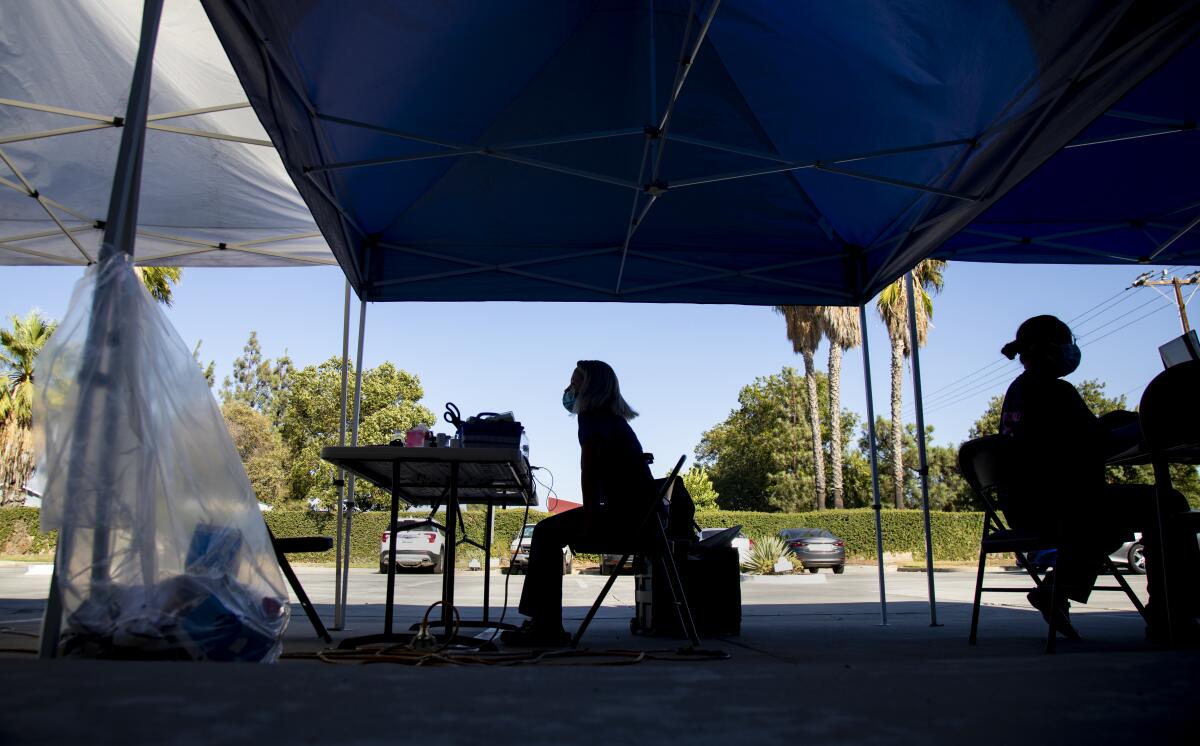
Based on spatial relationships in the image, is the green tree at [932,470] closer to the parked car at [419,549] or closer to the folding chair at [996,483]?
the parked car at [419,549]

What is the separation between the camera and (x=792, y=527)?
21.1 metres

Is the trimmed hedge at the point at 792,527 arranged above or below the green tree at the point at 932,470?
below

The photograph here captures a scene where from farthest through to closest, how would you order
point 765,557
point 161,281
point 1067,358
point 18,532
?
point 18,532
point 765,557
point 161,281
point 1067,358

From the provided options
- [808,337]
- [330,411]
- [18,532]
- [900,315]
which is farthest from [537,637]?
[330,411]

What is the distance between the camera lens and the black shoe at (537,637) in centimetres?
333

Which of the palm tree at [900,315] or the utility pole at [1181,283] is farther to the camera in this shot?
the palm tree at [900,315]

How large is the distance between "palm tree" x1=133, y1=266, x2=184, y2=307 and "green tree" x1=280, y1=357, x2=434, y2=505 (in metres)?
→ 13.7

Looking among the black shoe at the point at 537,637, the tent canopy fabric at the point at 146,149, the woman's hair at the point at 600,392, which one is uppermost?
the tent canopy fabric at the point at 146,149

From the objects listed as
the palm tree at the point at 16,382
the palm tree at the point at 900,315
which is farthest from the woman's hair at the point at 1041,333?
the palm tree at the point at 16,382

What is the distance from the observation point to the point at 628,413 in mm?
3734

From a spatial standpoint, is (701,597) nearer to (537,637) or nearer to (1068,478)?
(537,637)

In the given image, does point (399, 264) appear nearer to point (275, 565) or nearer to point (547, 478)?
point (547, 478)

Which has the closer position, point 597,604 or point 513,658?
point 513,658

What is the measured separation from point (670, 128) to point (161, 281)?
38.3 feet
